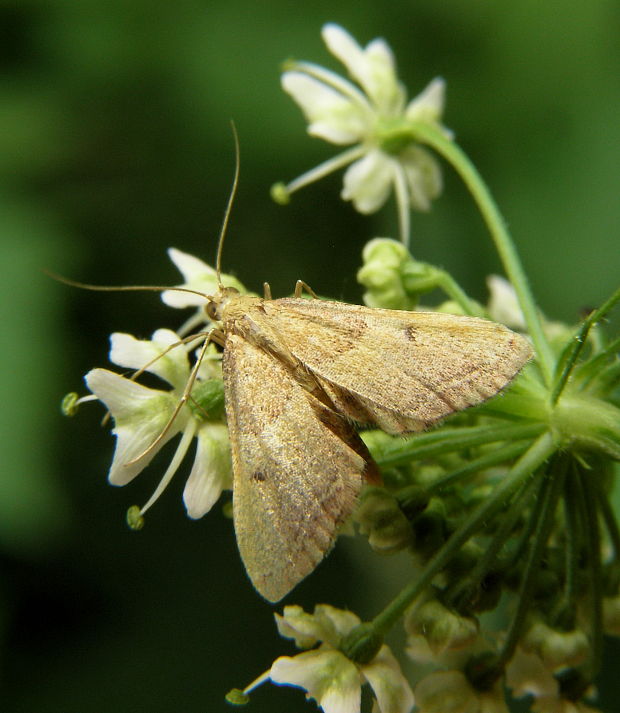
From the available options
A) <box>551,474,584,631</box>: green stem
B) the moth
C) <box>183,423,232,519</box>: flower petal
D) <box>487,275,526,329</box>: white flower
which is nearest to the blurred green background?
<box>487,275,526,329</box>: white flower

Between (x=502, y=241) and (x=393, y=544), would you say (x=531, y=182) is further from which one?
(x=393, y=544)

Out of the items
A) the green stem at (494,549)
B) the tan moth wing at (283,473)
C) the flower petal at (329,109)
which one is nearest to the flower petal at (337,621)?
the green stem at (494,549)

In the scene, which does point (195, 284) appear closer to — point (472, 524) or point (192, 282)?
point (192, 282)

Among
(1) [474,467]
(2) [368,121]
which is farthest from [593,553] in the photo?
(2) [368,121]

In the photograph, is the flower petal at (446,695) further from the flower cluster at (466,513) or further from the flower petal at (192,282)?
the flower petal at (192,282)

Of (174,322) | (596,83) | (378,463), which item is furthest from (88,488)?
(596,83)

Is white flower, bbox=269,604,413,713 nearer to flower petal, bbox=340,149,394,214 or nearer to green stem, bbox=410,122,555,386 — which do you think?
green stem, bbox=410,122,555,386
